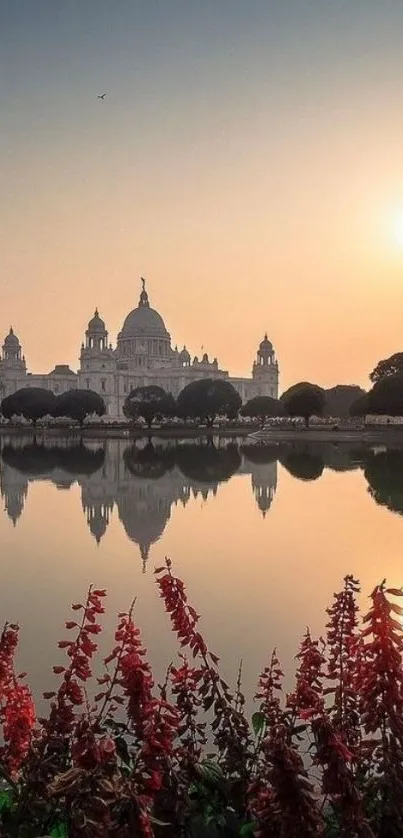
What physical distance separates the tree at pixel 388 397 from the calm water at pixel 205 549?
3905 cm

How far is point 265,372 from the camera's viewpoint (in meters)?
142

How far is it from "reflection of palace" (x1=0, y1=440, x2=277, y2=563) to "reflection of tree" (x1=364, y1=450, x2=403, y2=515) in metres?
2.99

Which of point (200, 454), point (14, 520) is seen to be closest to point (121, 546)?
point (14, 520)

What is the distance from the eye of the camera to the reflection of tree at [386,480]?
66.0 feet

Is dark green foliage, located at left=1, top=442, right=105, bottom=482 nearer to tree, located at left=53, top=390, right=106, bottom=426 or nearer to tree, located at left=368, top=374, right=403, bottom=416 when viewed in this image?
tree, located at left=368, top=374, right=403, bottom=416

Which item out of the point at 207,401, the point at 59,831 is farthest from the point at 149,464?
the point at 207,401

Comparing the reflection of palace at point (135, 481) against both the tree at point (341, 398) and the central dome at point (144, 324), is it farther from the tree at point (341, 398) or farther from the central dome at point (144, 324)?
the central dome at point (144, 324)

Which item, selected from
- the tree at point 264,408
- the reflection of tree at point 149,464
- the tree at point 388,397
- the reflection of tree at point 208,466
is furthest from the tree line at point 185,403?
the reflection of tree at point 149,464

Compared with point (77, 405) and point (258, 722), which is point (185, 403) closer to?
point (77, 405)

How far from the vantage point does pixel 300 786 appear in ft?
8.52

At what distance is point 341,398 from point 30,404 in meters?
50.8

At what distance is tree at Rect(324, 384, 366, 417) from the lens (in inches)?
4601

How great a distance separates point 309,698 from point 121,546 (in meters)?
10.0

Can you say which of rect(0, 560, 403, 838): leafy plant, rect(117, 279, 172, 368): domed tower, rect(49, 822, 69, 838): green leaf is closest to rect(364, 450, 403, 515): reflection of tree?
rect(0, 560, 403, 838): leafy plant
